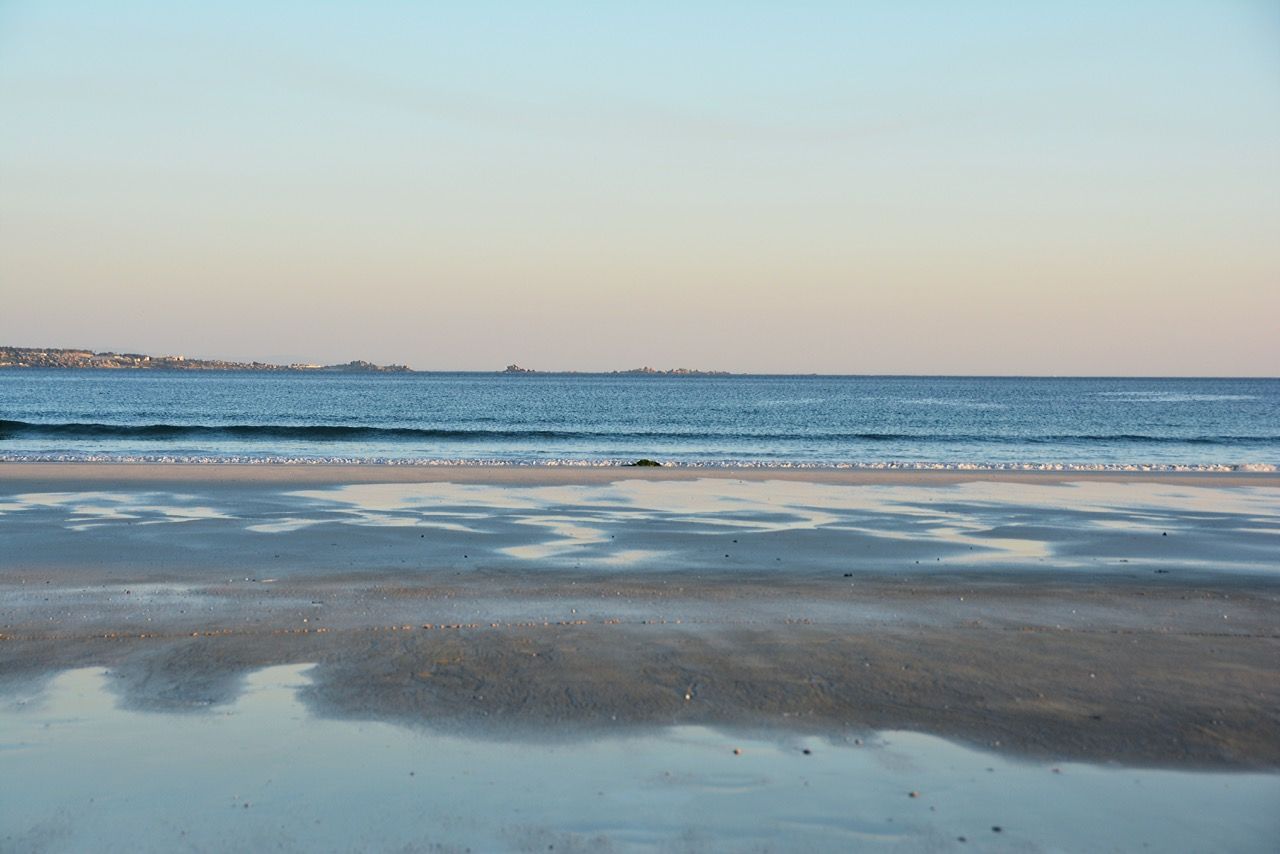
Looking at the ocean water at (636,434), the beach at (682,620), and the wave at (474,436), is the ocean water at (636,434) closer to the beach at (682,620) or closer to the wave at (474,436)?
the wave at (474,436)

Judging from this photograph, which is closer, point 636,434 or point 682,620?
point 682,620

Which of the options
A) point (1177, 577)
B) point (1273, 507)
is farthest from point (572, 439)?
point (1177, 577)

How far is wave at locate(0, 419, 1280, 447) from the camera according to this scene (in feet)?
161

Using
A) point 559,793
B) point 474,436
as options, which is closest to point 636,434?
point 474,436

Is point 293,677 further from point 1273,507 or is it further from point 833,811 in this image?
point 1273,507

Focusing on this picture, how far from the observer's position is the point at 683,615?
10.4 meters

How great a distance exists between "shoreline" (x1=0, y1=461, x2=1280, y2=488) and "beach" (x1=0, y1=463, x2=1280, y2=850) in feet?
16.0

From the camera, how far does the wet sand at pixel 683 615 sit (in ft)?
24.8

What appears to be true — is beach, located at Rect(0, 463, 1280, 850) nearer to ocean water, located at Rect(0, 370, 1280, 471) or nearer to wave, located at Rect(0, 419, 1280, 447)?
ocean water, located at Rect(0, 370, 1280, 471)

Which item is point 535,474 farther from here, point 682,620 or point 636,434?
point 636,434

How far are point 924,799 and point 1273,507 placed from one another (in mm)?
18041

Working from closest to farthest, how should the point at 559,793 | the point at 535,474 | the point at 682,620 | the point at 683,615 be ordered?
the point at 559,793 < the point at 682,620 < the point at 683,615 < the point at 535,474

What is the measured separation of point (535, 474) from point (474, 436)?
82.2 feet

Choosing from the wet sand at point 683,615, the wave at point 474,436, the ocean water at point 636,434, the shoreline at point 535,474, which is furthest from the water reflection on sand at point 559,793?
the wave at point 474,436
